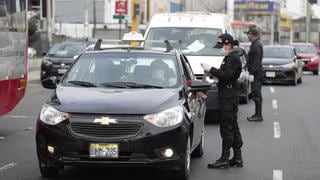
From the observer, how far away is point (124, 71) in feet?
28.7

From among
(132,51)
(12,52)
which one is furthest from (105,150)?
(12,52)

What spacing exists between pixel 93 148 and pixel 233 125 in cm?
241

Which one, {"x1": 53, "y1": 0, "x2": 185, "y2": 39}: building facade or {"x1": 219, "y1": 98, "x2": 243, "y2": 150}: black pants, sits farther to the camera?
{"x1": 53, "y1": 0, "x2": 185, "y2": 39}: building facade

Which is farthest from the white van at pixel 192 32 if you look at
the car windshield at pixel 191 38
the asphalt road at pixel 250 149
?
the asphalt road at pixel 250 149

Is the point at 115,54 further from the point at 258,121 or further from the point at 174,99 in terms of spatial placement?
the point at 258,121

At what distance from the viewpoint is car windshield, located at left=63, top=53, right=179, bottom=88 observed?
8.52 meters

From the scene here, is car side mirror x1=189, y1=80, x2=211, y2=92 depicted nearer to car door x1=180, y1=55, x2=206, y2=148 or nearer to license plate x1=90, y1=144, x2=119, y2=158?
car door x1=180, y1=55, x2=206, y2=148

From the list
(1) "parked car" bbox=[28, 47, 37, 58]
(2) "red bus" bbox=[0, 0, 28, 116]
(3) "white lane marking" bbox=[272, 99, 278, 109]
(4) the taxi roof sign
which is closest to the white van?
(3) "white lane marking" bbox=[272, 99, 278, 109]

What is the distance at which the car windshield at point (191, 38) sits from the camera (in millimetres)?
15277

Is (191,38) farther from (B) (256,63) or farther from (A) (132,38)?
(A) (132,38)

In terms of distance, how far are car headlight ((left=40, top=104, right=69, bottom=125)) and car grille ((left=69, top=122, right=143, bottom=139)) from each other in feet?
0.55

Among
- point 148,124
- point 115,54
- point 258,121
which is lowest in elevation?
point 258,121

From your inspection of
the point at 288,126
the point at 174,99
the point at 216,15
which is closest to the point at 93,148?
the point at 174,99

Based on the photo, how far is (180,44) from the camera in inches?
620
